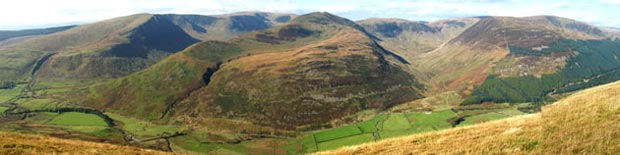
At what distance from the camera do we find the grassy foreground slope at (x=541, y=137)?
18.7 m

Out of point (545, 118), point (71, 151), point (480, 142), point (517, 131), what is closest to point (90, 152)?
point (71, 151)

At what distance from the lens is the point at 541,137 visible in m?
20.6

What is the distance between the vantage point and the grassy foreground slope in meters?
18.7

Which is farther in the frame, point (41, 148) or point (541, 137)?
point (41, 148)

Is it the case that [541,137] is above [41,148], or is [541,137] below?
above

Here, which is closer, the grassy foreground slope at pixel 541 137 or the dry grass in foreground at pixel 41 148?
the grassy foreground slope at pixel 541 137

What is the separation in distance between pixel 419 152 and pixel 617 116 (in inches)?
417

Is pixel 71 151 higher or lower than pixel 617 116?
lower

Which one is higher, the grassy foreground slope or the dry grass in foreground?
the grassy foreground slope

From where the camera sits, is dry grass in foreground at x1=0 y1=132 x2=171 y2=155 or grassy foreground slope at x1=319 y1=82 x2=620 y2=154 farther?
dry grass in foreground at x1=0 y1=132 x2=171 y2=155

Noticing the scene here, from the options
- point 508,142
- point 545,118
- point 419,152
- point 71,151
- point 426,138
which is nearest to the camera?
point 508,142

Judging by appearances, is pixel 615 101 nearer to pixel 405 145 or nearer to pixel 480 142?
pixel 480 142

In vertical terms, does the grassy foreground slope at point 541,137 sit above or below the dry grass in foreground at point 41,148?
above

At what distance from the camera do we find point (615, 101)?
79.5ft
